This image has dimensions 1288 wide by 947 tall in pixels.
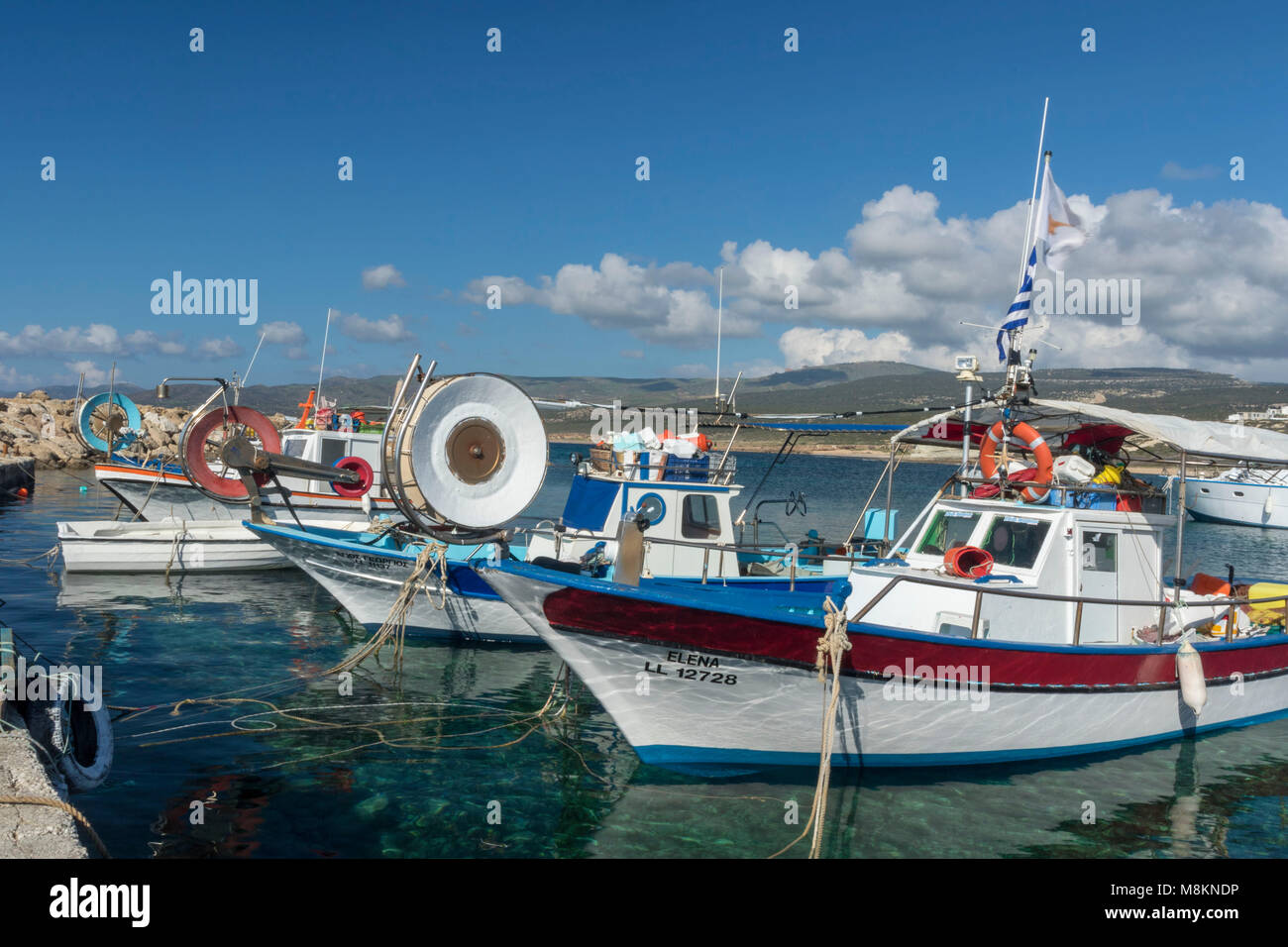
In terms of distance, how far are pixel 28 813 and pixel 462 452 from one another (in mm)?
4316

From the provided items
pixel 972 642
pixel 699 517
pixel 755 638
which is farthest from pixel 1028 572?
pixel 699 517

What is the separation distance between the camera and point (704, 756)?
966 centimetres

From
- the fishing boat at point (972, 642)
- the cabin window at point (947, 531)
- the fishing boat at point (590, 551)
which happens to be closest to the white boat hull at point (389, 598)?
the fishing boat at point (590, 551)

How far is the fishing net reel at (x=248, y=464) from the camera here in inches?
411

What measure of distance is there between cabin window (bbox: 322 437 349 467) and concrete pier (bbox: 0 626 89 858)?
695 inches

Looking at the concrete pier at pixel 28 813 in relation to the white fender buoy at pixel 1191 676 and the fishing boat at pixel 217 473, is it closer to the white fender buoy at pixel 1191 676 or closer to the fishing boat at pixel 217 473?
the white fender buoy at pixel 1191 676

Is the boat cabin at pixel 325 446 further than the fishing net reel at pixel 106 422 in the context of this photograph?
No

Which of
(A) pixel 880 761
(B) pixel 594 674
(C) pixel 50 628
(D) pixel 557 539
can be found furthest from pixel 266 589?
(A) pixel 880 761

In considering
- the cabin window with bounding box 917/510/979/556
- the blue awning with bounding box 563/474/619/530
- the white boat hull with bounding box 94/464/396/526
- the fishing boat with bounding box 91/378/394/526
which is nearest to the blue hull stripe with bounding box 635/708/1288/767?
the cabin window with bounding box 917/510/979/556

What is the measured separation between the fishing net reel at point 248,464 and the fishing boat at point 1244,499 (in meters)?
50.8

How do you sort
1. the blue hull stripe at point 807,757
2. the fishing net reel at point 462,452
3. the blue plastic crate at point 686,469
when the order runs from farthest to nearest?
1. the blue plastic crate at point 686,469
2. the blue hull stripe at point 807,757
3. the fishing net reel at point 462,452

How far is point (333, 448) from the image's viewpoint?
2480 cm
